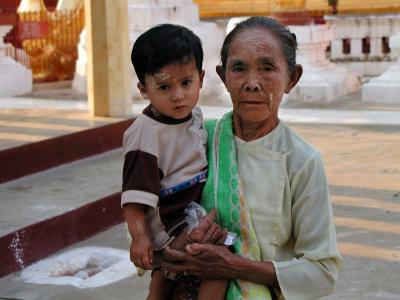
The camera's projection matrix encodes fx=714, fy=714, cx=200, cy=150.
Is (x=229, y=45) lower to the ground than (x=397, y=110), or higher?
higher

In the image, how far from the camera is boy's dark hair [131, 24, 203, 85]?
1.82m

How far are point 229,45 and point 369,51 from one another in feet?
40.0

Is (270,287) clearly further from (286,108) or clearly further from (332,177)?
(286,108)

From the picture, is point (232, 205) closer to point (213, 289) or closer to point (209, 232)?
point (209, 232)

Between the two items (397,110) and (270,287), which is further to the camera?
(397,110)

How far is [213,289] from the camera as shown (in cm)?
176

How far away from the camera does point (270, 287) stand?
5.86 feet

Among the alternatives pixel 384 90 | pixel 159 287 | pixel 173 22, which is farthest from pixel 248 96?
pixel 173 22

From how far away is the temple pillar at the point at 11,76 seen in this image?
34.7 ft

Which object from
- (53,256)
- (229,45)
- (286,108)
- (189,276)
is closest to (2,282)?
(53,256)

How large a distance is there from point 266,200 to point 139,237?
13.2 inches

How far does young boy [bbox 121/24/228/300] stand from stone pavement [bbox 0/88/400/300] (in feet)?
5.98

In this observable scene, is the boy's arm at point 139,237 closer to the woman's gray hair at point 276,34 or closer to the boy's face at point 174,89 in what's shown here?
the boy's face at point 174,89

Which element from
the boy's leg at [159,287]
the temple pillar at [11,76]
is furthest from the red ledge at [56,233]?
the temple pillar at [11,76]
